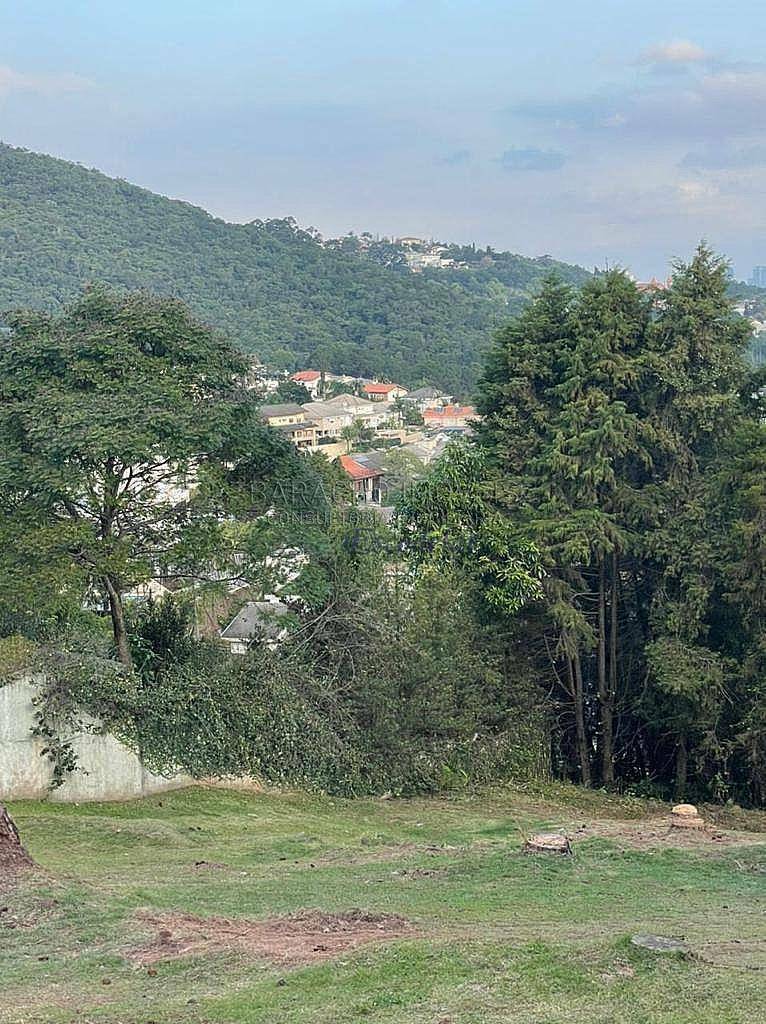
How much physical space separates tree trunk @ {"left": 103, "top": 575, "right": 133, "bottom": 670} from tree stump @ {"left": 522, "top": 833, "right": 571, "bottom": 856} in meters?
7.57

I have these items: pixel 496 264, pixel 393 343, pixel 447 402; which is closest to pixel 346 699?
pixel 447 402

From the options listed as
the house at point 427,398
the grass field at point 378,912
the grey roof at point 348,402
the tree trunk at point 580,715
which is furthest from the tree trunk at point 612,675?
the house at point 427,398

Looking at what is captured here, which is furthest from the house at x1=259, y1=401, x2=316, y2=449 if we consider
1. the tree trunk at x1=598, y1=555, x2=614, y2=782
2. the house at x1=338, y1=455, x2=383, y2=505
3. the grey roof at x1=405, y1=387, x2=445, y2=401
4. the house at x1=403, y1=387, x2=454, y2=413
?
the tree trunk at x1=598, y1=555, x2=614, y2=782

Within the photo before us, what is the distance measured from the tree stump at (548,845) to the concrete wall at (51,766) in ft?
22.3

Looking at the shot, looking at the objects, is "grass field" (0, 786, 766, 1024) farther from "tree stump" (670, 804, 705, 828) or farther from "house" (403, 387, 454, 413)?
"house" (403, 387, 454, 413)

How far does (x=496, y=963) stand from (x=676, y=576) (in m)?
13.3

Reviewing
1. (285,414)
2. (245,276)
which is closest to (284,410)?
(285,414)

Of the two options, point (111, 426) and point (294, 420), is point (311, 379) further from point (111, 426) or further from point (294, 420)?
point (111, 426)

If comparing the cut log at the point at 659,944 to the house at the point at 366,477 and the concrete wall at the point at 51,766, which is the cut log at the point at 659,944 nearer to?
the concrete wall at the point at 51,766

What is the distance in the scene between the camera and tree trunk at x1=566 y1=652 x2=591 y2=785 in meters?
21.4

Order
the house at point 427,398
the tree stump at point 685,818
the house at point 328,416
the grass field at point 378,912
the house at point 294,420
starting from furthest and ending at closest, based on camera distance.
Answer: the house at point 427,398 → the house at point 328,416 → the house at point 294,420 → the tree stump at point 685,818 → the grass field at point 378,912

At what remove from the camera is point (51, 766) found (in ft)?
54.7

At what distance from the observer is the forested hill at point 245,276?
103m

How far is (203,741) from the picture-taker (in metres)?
17.7
